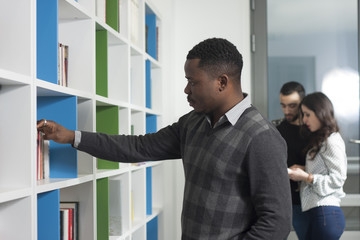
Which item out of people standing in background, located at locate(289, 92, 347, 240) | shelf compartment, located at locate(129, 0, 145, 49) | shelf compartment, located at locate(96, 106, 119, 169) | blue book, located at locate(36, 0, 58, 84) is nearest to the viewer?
blue book, located at locate(36, 0, 58, 84)

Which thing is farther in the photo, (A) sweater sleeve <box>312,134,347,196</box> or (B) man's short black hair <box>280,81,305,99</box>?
(B) man's short black hair <box>280,81,305,99</box>

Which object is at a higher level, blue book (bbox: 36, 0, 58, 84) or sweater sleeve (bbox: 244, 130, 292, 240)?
blue book (bbox: 36, 0, 58, 84)

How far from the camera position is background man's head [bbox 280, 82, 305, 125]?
329cm

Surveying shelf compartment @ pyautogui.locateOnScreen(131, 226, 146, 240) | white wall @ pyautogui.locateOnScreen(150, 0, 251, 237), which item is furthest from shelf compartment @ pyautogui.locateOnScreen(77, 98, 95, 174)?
white wall @ pyautogui.locateOnScreen(150, 0, 251, 237)

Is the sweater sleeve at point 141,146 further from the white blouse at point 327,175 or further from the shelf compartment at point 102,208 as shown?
the white blouse at point 327,175

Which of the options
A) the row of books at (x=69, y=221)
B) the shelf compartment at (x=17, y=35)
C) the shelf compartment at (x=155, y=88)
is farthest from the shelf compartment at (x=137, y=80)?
the shelf compartment at (x=17, y=35)

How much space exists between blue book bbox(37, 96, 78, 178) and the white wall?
201cm

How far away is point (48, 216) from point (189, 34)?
2567 millimetres

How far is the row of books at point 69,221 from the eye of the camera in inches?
76.0

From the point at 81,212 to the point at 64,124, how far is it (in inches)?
17.2

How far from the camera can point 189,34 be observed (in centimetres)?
399

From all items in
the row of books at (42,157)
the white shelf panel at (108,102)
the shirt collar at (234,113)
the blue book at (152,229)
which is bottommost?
the blue book at (152,229)

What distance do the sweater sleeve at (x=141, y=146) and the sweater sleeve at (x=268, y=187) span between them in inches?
17.4

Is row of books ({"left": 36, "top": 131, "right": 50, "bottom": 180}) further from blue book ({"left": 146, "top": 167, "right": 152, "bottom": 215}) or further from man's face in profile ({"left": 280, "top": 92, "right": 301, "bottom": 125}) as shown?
man's face in profile ({"left": 280, "top": 92, "right": 301, "bottom": 125})
